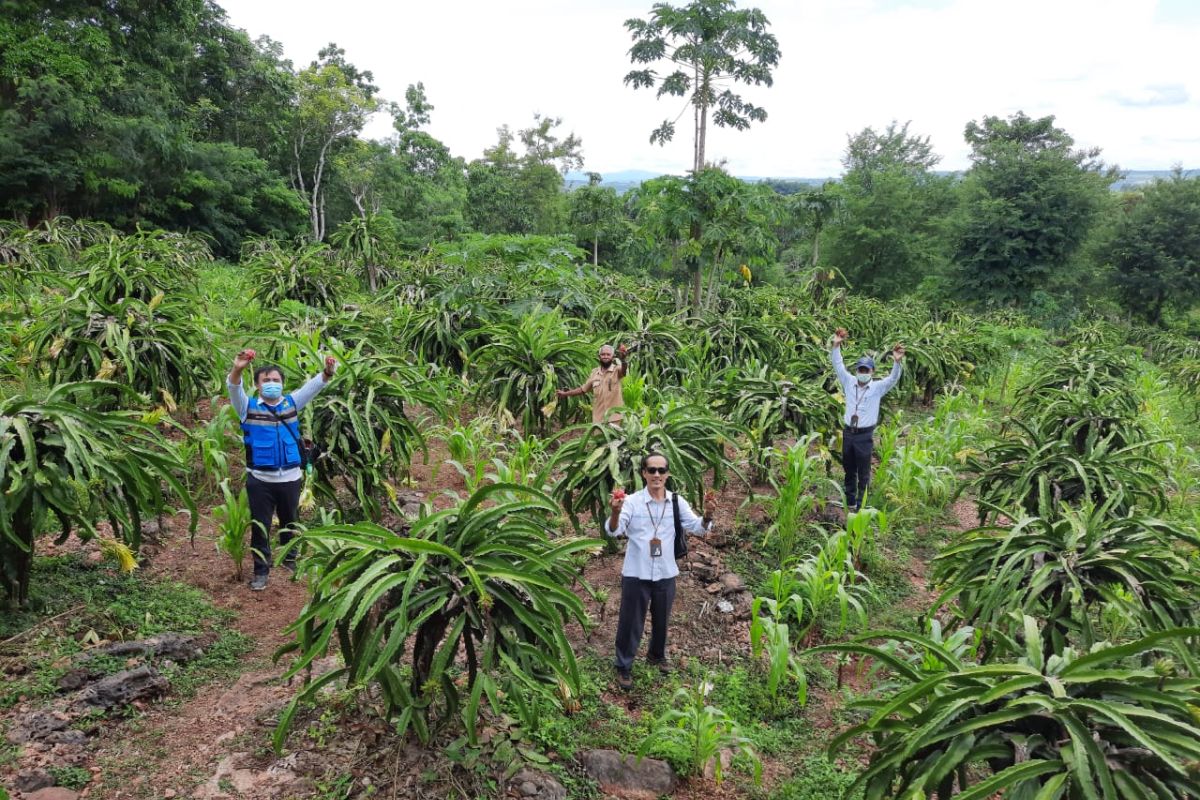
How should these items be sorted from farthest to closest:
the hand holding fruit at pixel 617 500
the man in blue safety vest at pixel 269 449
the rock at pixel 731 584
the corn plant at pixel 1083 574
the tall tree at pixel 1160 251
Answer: the tall tree at pixel 1160 251
the rock at pixel 731 584
the man in blue safety vest at pixel 269 449
the hand holding fruit at pixel 617 500
the corn plant at pixel 1083 574

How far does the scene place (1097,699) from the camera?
1961mm

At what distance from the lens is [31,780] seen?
2.56 metres

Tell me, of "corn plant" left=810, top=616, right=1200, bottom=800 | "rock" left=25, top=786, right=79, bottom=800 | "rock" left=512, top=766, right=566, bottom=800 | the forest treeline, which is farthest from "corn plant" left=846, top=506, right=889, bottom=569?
the forest treeline

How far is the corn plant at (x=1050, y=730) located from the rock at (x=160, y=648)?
3156mm

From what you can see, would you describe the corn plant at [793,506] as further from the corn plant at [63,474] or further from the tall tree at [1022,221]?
the tall tree at [1022,221]

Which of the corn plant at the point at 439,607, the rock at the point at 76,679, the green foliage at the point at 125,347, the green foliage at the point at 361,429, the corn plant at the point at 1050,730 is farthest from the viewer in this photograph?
the green foliage at the point at 125,347

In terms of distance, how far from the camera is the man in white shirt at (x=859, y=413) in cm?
555

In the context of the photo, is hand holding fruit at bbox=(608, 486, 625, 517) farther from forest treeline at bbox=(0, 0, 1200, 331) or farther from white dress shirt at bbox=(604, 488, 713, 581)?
forest treeline at bbox=(0, 0, 1200, 331)

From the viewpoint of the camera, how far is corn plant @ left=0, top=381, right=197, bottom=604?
2965 mm

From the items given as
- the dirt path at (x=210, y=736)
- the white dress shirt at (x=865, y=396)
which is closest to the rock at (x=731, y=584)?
the white dress shirt at (x=865, y=396)

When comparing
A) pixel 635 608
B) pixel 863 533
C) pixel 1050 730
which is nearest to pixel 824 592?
pixel 863 533

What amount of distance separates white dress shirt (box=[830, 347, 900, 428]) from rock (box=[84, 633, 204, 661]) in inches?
188

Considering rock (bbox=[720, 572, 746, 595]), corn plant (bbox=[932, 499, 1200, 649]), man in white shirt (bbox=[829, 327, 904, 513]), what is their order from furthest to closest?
man in white shirt (bbox=[829, 327, 904, 513])
rock (bbox=[720, 572, 746, 595])
corn plant (bbox=[932, 499, 1200, 649])

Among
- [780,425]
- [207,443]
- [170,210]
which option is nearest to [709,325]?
[780,425]
